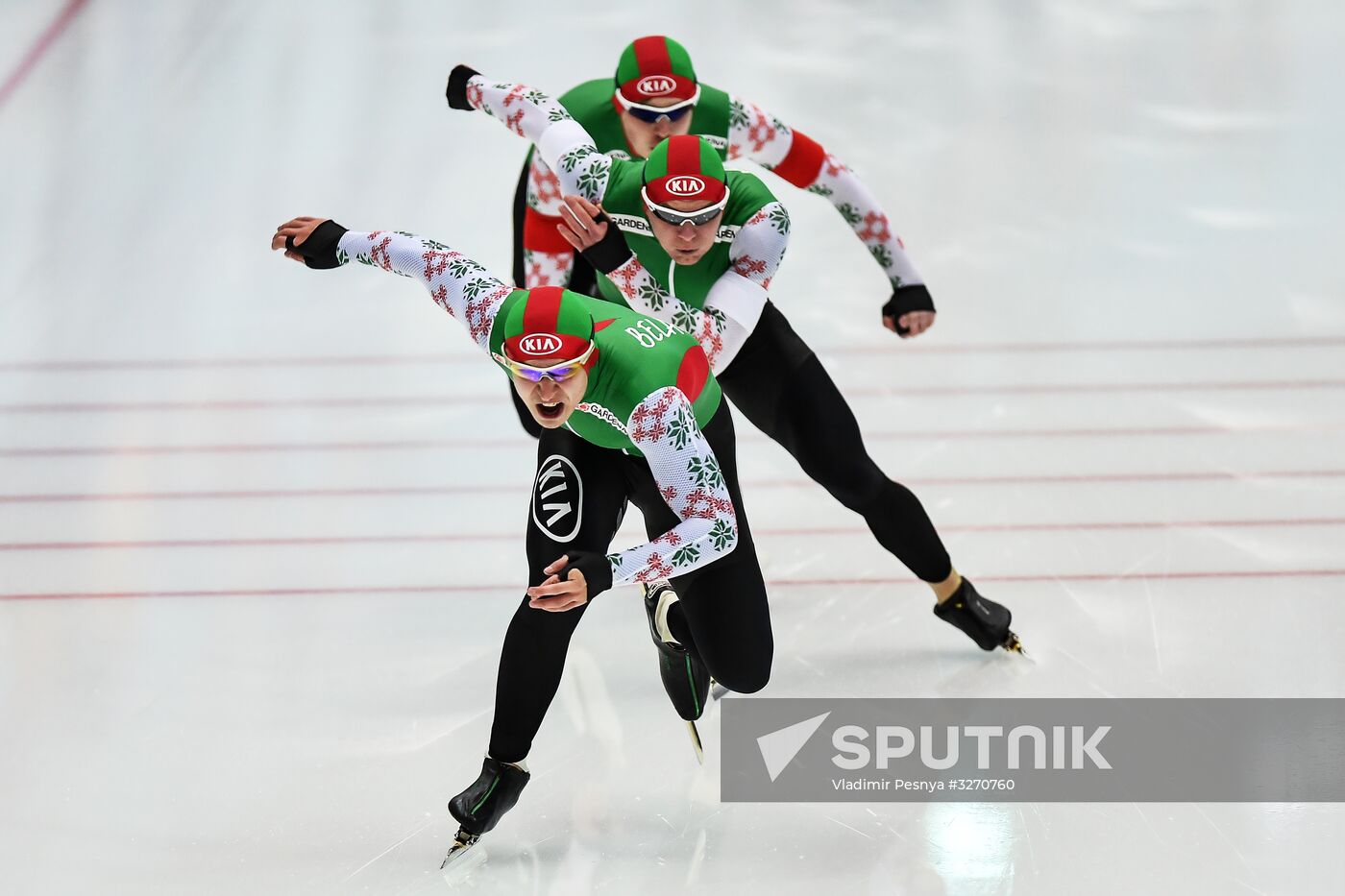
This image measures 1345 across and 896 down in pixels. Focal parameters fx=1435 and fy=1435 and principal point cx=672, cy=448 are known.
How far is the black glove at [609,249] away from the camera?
3281mm

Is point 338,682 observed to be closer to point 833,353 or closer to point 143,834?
point 143,834

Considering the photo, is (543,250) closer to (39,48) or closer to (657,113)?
(657,113)

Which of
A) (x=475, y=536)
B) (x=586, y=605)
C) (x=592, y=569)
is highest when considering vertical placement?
(x=592, y=569)

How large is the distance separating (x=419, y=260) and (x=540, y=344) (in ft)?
1.81

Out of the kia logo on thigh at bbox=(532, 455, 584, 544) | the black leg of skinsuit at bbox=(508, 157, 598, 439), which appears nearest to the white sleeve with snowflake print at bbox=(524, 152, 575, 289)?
the black leg of skinsuit at bbox=(508, 157, 598, 439)

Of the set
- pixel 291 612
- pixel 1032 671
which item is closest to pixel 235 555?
pixel 291 612

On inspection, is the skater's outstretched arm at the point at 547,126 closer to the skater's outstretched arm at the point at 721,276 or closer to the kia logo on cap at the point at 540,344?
the skater's outstretched arm at the point at 721,276

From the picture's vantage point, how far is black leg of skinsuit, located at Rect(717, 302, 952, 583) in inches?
134

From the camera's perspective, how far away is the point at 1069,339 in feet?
A: 16.1

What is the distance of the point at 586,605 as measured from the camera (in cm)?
299

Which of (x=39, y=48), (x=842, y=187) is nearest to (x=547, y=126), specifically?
(x=842, y=187)

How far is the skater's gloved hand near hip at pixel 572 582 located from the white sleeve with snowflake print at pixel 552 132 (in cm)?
109

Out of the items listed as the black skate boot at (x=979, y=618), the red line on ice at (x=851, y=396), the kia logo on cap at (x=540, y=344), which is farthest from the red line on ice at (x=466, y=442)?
the kia logo on cap at (x=540, y=344)

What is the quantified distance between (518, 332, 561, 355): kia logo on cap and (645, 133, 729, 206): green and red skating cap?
539 mm
